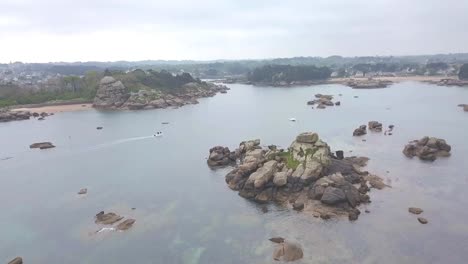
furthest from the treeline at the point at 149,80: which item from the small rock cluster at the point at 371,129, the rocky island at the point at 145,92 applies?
the small rock cluster at the point at 371,129

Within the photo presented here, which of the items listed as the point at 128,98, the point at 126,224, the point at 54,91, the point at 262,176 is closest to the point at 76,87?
the point at 54,91

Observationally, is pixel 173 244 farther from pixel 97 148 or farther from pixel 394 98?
pixel 394 98

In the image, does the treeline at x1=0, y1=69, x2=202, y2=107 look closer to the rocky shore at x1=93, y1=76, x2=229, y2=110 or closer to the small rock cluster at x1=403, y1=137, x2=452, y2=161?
the rocky shore at x1=93, y1=76, x2=229, y2=110

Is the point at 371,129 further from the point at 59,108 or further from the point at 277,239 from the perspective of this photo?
the point at 59,108

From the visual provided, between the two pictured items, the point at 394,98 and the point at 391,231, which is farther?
the point at 394,98

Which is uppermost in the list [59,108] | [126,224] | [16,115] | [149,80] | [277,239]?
[149,80]

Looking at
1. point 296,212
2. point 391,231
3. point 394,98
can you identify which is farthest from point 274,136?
point 394,98
